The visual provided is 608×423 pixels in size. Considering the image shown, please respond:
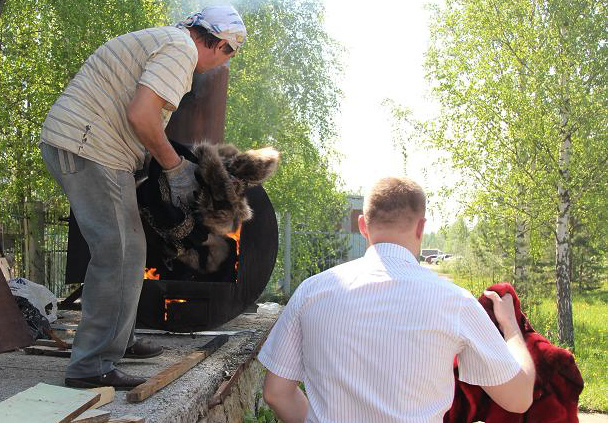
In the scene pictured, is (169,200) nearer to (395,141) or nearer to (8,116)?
(8,116)

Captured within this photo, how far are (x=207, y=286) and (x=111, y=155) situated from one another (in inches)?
58.8

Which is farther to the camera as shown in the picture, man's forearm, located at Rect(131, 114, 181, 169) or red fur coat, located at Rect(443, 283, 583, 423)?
man's forearm, located at Rect(131, 114, 181, 169)

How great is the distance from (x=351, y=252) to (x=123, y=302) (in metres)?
16.1

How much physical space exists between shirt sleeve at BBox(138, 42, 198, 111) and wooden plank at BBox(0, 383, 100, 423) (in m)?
1.20

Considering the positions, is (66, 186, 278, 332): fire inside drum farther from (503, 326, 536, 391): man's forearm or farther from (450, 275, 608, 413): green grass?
(450, 275, 608, 413): green grass

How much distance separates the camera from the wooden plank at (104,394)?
2.55 meters

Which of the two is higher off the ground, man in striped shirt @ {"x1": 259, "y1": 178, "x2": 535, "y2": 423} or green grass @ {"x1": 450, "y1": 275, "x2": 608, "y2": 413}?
man in striped shirt @ {"x1": 259, "y1": 178, "x2": 535, "y2": 423}

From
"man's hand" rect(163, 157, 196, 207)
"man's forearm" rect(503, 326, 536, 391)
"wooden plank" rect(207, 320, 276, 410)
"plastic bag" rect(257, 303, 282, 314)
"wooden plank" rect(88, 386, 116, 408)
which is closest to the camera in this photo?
"man's forearm" rect(503, 326, 536, 391)

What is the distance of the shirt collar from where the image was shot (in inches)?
78.1

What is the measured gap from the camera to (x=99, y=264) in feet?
9.52

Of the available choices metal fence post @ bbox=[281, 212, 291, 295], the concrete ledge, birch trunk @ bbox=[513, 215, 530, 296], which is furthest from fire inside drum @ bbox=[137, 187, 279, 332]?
birch trunk @ bbox=[513, 215, 530, 296]

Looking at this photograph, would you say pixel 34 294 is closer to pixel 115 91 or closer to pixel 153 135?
pixel 115 91

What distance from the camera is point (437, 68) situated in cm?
1380

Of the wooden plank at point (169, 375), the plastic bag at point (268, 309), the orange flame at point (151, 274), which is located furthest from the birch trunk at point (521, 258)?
the wooden plank at point (169, 375)
